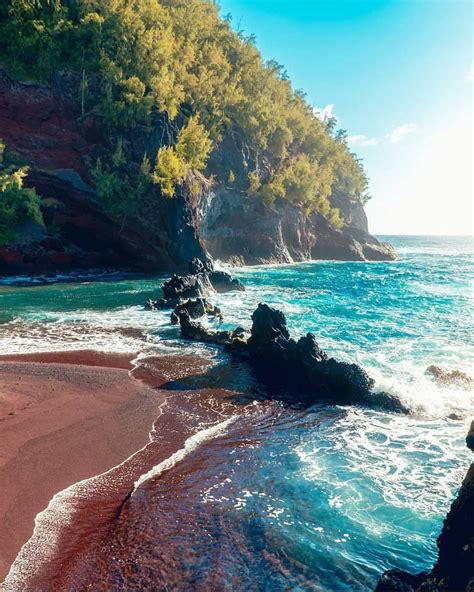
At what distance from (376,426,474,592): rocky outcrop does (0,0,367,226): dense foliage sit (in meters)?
47.7

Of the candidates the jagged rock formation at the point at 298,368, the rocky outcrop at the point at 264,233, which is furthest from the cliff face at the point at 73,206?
the jagged rock formation at the point at 298,368

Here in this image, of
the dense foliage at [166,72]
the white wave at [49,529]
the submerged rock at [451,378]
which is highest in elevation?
the dense foliage at [166,72]

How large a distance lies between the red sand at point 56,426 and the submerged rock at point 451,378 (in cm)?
1104

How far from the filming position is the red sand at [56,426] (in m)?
7.80

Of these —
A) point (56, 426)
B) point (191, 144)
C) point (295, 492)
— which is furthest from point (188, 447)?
point (191, 144)

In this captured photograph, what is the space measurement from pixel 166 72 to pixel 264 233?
105ft

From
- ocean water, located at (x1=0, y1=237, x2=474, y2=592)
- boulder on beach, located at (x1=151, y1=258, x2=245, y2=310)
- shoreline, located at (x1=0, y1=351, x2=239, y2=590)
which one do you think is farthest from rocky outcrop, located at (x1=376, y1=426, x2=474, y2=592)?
boulder on beach, located at (x1=151, y1=258, x2=245, y2=310)

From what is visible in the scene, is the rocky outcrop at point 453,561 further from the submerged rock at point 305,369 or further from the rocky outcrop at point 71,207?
the rocky outcrop at point 71,207

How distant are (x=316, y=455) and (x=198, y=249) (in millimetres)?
43475

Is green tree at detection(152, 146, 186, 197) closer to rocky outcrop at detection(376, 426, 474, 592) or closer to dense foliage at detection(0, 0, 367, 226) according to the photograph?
dense foliage at detection(0, 0, 367, 226)

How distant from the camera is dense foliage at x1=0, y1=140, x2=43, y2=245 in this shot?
4172 centimetres

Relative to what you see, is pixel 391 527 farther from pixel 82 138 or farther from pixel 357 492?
pixel 82 138

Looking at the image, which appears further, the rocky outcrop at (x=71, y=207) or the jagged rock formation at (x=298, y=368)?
the rocky outcrop at (x=71, y=207)

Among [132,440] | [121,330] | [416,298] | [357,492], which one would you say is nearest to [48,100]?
[121,330]
